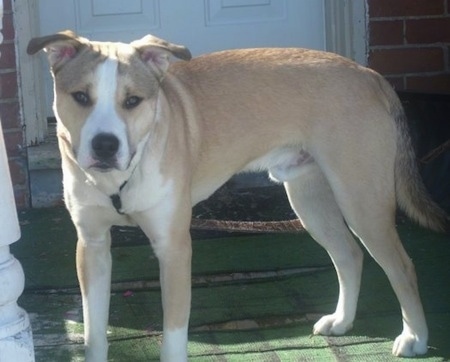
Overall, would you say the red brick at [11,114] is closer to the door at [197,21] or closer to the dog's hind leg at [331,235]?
the door at [197,21]

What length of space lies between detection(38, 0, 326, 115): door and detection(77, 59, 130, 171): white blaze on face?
127 inches

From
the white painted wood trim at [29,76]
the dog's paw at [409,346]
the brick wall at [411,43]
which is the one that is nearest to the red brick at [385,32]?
the brick wall at [411,43]

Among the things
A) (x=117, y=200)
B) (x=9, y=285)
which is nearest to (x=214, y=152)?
(x=117, y=200)

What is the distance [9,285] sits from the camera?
3021 millimetres

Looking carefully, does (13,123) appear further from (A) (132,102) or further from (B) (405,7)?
(A) (132,102)

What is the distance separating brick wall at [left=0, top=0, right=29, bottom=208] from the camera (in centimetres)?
655

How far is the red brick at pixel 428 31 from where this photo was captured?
695cm

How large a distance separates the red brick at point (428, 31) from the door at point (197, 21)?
0.57 metres

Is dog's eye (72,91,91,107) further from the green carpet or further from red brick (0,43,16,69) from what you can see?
red brick (0,43,16,69)

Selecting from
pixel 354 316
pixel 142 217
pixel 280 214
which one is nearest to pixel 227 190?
pixel 280 214

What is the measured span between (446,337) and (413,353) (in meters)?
0.24

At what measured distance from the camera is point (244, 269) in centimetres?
548

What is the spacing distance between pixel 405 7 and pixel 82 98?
11.8ft

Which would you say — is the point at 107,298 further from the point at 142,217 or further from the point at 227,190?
the point at 227,190
